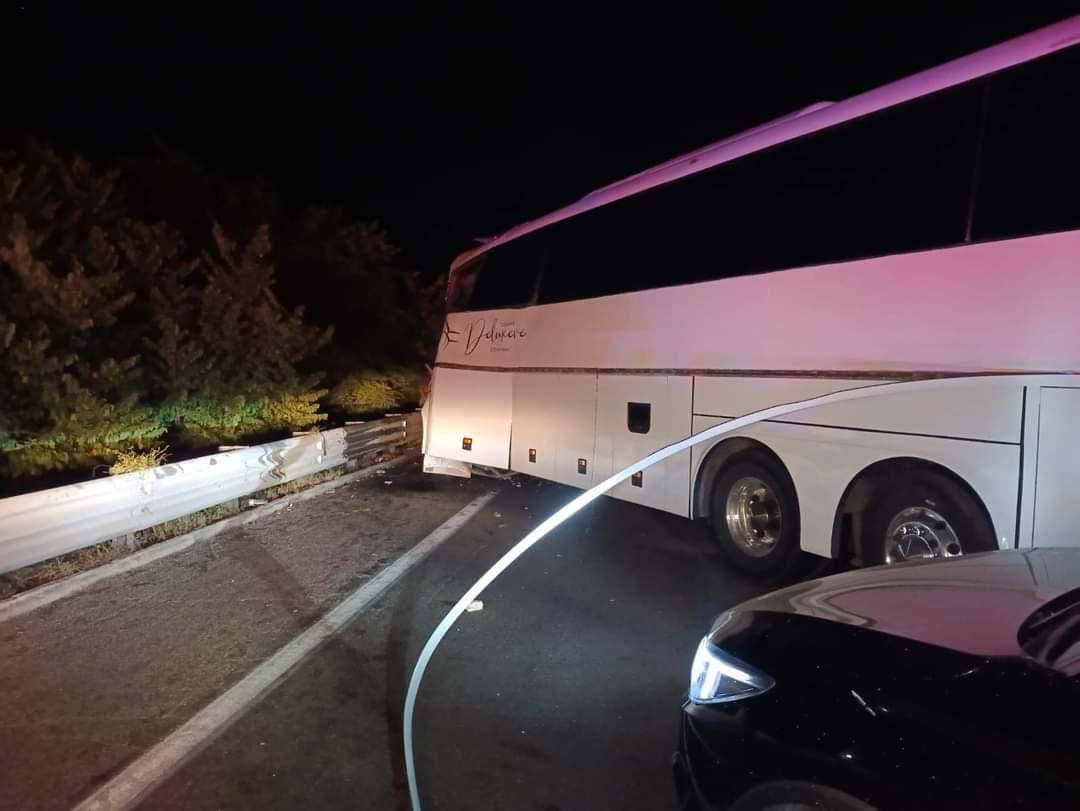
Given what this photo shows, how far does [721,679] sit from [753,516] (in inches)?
164

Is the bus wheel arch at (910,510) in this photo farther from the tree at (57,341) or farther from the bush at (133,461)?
the tree at (57,341)

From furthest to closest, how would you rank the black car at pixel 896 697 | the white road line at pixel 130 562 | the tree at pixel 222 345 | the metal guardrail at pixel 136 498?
the tree at pixel 222 345, the metal guardrail at pixel 136 498, the white road line at pixel 130 562, the black car at pixel 896 697

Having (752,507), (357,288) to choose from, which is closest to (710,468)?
(752,507)

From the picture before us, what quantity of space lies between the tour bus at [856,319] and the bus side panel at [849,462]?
0.01 m

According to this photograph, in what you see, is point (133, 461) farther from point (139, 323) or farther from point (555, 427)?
point (555, 427)

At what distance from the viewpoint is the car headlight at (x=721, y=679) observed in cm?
247

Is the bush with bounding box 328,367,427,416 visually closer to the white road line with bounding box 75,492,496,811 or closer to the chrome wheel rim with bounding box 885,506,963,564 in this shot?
the white road line with bounding box 75,492,496,811

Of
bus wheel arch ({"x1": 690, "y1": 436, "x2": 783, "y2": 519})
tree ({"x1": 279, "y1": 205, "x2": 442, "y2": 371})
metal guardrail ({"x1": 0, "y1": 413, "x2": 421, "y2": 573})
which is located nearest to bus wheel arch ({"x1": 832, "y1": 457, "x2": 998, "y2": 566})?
bus wheel arch ({"x1": 690, "y1": 436, "x2": 783, "y2": 519})

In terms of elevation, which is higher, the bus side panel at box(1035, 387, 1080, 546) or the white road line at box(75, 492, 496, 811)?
the bus side panel at box(1035, 387, 1080, 546)

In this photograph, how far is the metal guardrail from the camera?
608 cm

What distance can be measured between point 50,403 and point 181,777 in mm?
6387

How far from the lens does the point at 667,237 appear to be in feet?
23.7

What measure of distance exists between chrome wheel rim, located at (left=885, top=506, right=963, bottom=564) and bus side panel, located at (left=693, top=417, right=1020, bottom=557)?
1.29ft

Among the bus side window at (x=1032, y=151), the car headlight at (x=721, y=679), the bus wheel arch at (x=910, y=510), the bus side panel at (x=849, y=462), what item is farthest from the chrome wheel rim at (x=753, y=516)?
the car headlight at (x=721, y=679)
